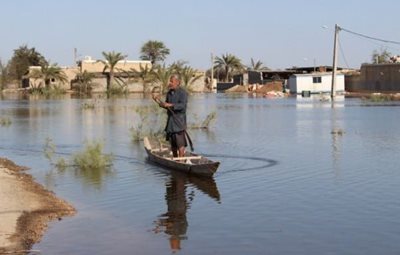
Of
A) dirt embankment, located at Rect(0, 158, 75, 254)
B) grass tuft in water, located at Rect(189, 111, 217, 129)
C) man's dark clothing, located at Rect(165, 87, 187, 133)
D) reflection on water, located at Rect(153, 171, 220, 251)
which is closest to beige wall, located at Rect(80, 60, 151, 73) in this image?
grass tuft in water, located at Rect(189, 111, 217, 129)

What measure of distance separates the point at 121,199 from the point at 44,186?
2276mm

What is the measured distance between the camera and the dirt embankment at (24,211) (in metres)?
8.62

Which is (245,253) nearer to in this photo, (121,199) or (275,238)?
(275,238)

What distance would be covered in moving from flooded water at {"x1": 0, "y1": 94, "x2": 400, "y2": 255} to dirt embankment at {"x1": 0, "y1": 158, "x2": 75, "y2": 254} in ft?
0.80

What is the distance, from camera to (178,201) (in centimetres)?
1200

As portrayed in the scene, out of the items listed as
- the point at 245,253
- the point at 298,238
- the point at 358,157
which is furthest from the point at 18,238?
the point at 358,157

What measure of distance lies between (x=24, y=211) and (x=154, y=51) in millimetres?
100587

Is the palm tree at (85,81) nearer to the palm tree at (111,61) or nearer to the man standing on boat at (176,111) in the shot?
the palm tree at (111,61)

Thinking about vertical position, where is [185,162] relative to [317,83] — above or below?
below

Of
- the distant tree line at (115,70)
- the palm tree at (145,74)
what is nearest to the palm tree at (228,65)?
the distant tree line at (115,70)

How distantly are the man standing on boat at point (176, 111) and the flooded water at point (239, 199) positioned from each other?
2.71 ft

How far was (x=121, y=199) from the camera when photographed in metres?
12.3

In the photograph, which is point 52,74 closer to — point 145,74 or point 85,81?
point 85,81

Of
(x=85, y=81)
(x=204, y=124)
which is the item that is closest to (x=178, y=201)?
(x=204, y=124)
